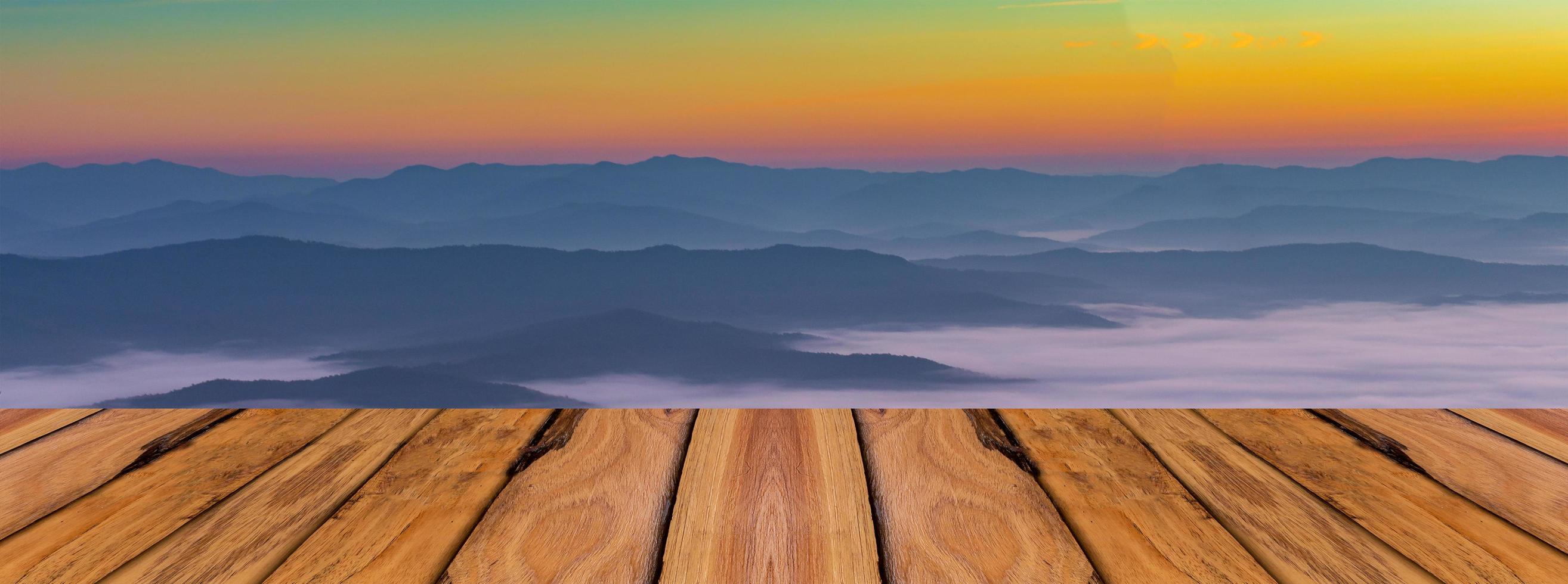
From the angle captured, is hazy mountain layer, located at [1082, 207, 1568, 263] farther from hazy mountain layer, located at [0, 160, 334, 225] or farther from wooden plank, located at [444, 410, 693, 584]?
hazy mountain layer, located at [0, 160, 334, 225]

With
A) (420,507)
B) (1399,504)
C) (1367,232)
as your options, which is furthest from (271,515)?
(1367,232)

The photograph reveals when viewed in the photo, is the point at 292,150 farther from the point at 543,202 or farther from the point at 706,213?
the point at 706,213

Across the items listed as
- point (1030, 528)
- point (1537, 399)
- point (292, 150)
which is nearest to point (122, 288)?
point (292, 150)

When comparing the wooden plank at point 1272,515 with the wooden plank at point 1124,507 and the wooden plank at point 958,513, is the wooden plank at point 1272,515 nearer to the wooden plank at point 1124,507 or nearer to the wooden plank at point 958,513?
the wooden plank at point 1124,507

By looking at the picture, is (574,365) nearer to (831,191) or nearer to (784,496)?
(831,191)

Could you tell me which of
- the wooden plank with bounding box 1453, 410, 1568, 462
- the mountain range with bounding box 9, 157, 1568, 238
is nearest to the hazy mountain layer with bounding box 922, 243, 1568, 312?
the mountain range with bounding box 9, 157, 1568, 238
